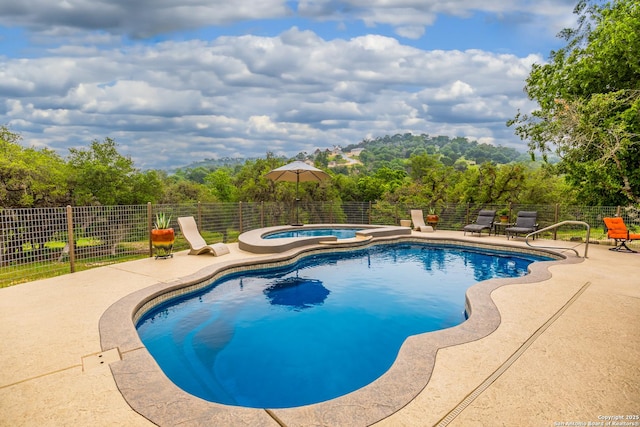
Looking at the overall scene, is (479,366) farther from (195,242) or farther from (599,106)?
(599,106)

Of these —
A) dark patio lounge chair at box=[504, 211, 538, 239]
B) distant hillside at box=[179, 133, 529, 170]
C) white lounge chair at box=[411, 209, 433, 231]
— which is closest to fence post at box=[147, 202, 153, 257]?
white lounge chair at box=[411, 209, 433, 231]

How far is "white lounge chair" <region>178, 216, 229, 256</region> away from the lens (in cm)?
873

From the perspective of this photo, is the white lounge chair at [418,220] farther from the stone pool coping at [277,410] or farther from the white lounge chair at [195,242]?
the stone pool coping at [277,410]

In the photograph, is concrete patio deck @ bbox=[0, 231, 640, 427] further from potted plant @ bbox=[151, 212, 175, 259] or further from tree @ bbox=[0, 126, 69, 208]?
tree @ bbox=[0, 126, 69, 208]

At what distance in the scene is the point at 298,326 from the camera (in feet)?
16.8

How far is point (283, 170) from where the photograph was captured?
13047 millimetres

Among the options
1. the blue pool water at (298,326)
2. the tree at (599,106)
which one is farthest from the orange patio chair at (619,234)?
the blue pool water at (298,326)

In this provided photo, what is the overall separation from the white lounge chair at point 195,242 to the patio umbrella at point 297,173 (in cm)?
458

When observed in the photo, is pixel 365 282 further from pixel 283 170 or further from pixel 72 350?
pixel 283 170

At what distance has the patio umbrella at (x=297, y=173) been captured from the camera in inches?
515

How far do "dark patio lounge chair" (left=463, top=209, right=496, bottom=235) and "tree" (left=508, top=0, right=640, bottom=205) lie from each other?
357 cm

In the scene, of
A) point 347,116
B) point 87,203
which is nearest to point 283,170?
point 87,203

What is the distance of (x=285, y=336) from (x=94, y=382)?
237cm

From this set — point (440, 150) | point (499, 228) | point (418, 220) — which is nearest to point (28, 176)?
point (418, 220)
